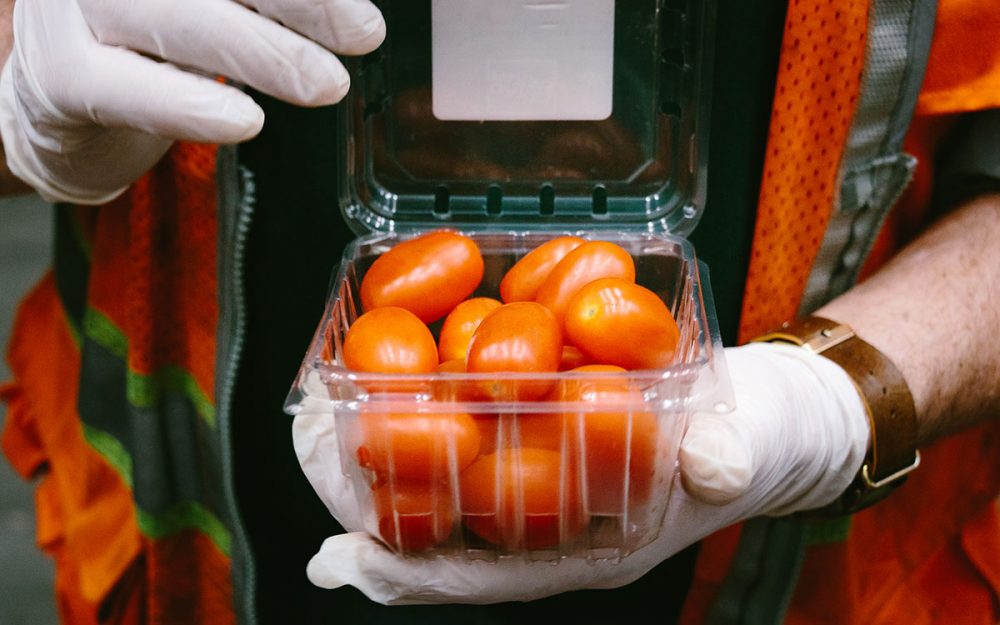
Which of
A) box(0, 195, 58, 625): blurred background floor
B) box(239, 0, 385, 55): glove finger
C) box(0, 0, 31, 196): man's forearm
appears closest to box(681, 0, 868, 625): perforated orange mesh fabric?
box(239, 0, 385, 55): glove finger

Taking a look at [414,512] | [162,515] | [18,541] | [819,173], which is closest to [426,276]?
[414,512]

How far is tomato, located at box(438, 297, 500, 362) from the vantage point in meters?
0.95

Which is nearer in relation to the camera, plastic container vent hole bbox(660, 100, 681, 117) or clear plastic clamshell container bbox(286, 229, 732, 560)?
clear plastic clamshell container bbox(286, 229, 732, 560)

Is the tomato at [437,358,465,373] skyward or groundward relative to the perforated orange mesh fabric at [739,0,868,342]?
groundward

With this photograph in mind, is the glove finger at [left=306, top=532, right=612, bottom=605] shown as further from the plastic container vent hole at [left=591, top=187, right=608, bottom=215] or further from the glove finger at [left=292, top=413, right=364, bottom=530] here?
→ the plastic container vent hole at [left=591, top=187, right=608, bottom=215]

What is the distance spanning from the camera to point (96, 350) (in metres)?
1.35

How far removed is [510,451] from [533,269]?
31cm

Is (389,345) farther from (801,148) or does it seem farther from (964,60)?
(964,60)

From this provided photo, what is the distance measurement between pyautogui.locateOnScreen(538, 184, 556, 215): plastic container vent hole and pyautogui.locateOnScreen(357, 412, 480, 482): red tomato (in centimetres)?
48

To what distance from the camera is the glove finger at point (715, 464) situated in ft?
2.74

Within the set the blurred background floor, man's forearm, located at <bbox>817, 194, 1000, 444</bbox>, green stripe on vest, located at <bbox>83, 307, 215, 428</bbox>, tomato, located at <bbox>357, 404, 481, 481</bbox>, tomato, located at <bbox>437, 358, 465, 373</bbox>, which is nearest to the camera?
tomato, located at <bbox>357, 404, 481, 481</bbox>

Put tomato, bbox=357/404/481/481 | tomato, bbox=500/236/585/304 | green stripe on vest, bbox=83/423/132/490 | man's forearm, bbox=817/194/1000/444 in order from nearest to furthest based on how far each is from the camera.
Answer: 1. tomato, bbox=357/404/481/481
2. tomato, bbox=500/236/585/304
3. man's forearm, bbox=817/194/1000/444
4. green stripe on vest, bbox=83/423/132/490

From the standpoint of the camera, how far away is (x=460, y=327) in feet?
3.18

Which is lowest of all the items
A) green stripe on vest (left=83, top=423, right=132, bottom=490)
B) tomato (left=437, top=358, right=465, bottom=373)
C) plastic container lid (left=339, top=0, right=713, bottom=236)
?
green stripe on vest (left=83, top=423, right=132, bottom=490)
